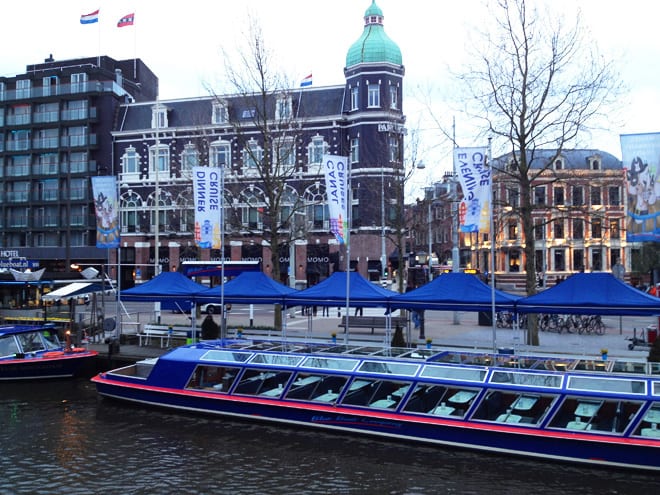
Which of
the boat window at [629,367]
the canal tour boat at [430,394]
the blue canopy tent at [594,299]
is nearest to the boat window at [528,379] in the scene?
the canal tour boat at [430,394]

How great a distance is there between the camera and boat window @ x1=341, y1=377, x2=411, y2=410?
15.7 meters

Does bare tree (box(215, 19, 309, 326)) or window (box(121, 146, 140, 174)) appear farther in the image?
window (box(121, 146, 140, 174))

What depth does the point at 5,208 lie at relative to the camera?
67438mm

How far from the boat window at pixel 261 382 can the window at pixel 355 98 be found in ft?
139

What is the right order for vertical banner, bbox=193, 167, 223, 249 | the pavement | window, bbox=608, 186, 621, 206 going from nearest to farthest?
the pavement
vertical banner, bbox=193, 167, 223, 249
window, bbox=608, 186, 621, 206

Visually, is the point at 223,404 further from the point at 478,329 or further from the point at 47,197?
the point at 47,197

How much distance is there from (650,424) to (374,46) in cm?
4812

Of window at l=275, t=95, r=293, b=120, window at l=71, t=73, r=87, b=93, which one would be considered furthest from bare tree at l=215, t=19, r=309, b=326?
window at l=71, t=73, r=87, b=93

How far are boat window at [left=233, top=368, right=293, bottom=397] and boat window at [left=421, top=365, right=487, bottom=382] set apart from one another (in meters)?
3.93

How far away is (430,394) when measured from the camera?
15.4m

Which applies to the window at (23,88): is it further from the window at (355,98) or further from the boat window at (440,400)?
the boat window at (440,400)

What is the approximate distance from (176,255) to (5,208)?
2203cm

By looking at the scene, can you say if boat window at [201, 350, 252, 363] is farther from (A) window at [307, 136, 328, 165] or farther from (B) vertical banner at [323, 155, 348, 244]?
(A) window at [307, 136, 328, 165]

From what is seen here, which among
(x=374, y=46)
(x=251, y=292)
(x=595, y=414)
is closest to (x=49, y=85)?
(x=374, y=46)
